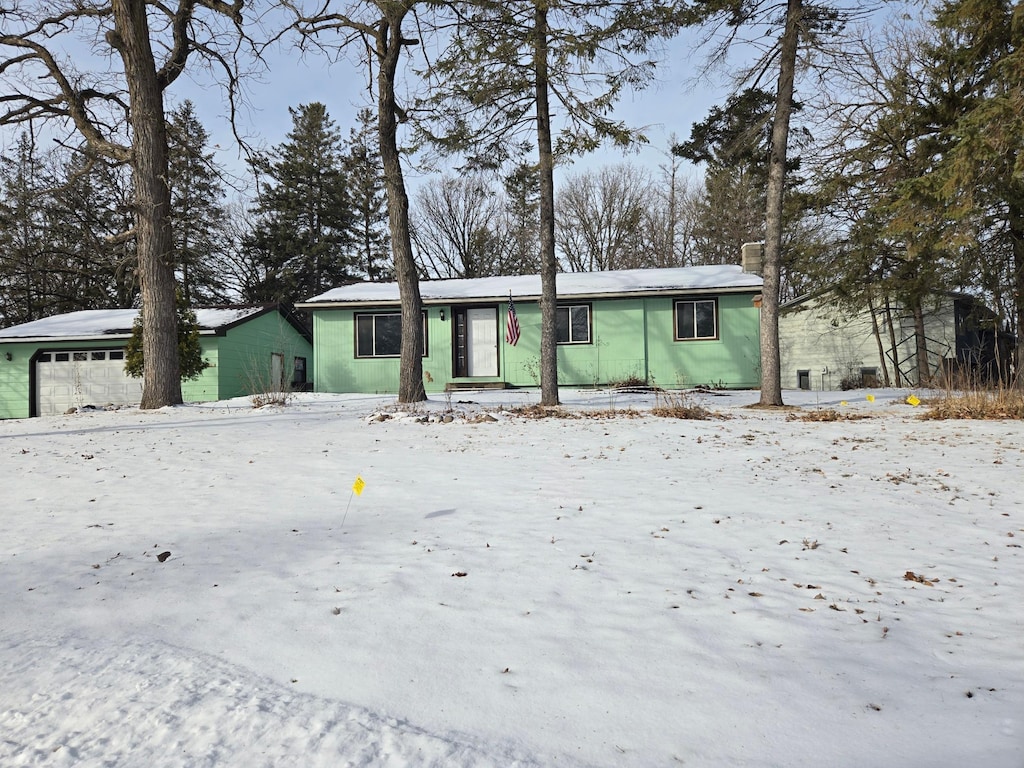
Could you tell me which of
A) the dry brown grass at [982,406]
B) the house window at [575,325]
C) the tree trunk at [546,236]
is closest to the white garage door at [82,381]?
the house window at [575,325]

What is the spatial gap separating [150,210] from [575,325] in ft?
35.6

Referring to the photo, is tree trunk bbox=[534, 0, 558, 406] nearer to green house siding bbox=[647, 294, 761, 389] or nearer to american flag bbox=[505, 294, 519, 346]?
american flag bbox=[505, 294, 519, 346]

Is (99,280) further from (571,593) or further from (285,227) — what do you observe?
(571,593)

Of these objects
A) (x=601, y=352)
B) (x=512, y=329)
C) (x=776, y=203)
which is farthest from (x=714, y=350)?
(x=776, y=203)

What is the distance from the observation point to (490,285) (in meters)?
19.7

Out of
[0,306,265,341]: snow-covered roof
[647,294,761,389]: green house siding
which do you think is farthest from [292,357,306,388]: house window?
[647,294,761,389]: green house siding

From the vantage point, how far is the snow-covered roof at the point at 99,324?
62.8ft

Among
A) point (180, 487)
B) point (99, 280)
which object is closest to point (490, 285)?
point (180, 487)

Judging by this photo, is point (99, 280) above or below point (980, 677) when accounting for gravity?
above

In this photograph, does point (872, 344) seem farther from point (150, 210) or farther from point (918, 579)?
point (150, 210)

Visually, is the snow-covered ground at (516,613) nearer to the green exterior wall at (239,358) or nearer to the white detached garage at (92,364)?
the green exterior wall at (239,358)

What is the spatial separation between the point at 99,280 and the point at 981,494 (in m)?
32.7

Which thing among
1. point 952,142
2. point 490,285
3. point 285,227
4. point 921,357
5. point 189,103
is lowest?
point 921,357

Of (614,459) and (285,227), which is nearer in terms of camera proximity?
(614,459)
